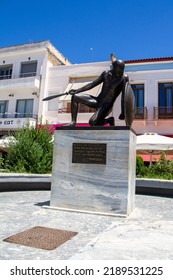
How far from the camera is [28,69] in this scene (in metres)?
26.9

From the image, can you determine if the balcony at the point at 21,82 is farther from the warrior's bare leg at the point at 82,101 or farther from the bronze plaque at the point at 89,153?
the bronze plaque at the point at 89,153

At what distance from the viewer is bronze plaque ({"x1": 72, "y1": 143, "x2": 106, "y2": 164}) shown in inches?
220

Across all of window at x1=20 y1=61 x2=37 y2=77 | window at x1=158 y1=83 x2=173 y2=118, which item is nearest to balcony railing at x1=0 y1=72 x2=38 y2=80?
window at x1=20 y1=61 x2=37 y2=77

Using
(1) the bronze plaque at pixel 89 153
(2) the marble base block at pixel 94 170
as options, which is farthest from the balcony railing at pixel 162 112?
(1) the bronze plaque at pixel 89 153

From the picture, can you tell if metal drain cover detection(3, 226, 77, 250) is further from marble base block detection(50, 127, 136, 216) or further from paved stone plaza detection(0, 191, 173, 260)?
marble base block detection(50, 127, 136, 216)

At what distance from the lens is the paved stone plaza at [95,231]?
9.97 ft

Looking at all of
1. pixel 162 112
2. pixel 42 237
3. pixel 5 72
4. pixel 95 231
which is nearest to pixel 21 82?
pixel 5 72

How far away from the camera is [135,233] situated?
13.0ft

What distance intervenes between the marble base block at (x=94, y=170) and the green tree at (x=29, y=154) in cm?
567

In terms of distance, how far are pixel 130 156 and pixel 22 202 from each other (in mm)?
2955

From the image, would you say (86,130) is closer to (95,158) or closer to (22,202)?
(95,158)

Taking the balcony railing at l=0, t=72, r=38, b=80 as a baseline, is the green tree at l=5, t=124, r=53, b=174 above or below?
below

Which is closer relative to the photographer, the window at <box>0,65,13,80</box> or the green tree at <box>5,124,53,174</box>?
the green tree at <box>5,124,53,174</box>

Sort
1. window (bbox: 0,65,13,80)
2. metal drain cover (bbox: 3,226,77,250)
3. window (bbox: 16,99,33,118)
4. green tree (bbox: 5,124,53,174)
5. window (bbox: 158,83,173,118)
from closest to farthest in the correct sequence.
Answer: metal drain cover (bbox: 3,226,77,250) → green tree (bbox: 5,124,53,174) → window (bbox: 158,83,173,118) → window (bbox: 16,99,33,118) → window (bbox: 0,65,13,80)
